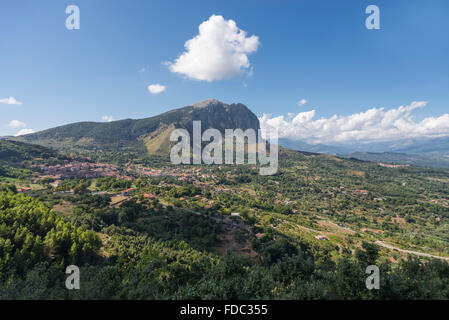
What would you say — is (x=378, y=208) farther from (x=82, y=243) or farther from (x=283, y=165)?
(x=82, y=243)

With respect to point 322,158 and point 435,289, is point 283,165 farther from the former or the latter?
point 435,289

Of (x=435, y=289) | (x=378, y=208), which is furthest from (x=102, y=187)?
(x=378, y=208)
